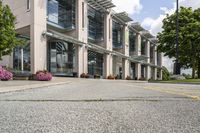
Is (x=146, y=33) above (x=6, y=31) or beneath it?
above

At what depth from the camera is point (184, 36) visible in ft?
127

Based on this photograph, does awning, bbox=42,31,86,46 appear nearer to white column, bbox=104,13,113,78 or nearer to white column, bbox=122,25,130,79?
white column, bbox=104,13,113,78

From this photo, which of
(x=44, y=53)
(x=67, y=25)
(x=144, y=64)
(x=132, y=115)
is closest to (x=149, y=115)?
(x=132, y=115)

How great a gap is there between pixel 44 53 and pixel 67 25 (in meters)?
8.72

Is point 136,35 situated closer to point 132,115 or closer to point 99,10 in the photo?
point 99,10

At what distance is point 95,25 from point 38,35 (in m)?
20.4

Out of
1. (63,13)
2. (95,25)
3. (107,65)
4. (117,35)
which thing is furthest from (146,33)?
(63,13)

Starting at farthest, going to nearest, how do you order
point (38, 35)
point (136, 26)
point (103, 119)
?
point (136, 26)
point (38, 35)
point (103, 119)

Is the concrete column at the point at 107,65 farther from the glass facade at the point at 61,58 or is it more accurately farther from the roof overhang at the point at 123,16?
the glass facade at the point at 61,58

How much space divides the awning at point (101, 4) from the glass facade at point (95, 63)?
723 cm

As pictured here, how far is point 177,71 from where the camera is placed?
1390 inches

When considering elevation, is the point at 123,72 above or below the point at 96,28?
below

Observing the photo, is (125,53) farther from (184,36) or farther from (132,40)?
(184,36)

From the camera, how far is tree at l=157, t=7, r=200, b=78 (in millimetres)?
38284
